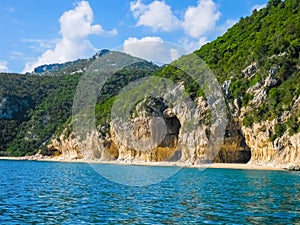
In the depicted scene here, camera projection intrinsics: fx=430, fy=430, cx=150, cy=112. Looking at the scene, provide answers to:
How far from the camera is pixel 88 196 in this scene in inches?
1059

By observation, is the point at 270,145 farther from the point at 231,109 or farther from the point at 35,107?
the point at 35,107

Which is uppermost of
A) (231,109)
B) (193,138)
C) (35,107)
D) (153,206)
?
(35,107)

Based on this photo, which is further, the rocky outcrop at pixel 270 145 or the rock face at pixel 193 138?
the rock face at pixel 193 138

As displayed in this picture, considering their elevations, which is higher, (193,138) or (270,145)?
(193,138)

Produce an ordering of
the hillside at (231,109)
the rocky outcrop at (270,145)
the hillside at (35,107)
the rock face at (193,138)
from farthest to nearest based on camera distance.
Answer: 1. the hillside at (35,107)
2. the hillside at (231,109)
3. the rock face at (193,138)
4. the rocky outcrop at (270,145)

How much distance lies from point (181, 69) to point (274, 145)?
34.2 metres

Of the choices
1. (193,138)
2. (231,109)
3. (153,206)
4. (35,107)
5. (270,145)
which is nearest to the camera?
(153,206)

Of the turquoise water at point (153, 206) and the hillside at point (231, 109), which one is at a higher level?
the hillside at point (231, 109)

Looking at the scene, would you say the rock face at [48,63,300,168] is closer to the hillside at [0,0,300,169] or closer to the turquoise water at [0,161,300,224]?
the hillside at [0,0,300,169]

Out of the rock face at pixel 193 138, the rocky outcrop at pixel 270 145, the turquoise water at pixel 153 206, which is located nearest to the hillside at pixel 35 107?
the rock face at pixel 193 138

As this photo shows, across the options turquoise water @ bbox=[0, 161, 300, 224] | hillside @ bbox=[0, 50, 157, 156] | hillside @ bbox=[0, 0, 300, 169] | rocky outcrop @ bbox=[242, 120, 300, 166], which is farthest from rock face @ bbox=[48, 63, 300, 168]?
turquoise water @ bbox=[0, 161, 300, 224]

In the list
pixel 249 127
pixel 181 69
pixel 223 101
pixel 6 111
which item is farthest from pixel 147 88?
pixel 6 111

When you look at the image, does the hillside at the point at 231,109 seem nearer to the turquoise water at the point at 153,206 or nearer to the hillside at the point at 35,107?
the hillside at the point at 35,107

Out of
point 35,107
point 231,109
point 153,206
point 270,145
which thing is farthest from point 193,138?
point 35,107
